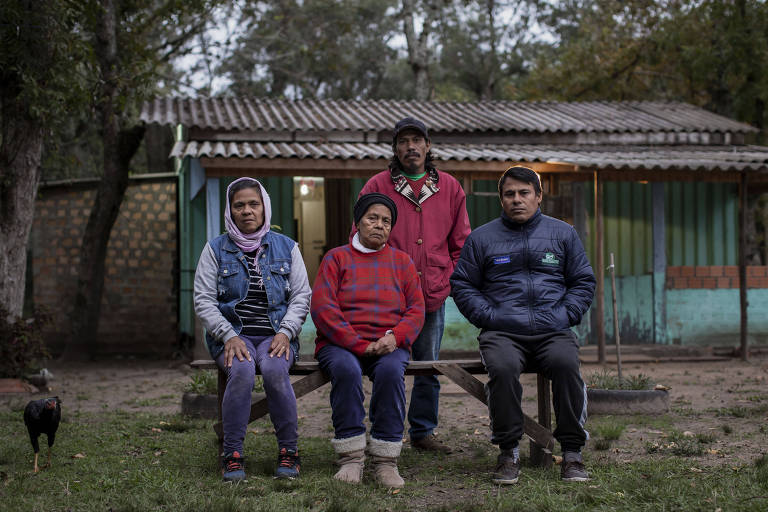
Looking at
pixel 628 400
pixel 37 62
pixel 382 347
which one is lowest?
pixel 628 400

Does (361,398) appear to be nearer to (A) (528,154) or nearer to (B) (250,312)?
(B) (250,312)

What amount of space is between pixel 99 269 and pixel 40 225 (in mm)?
1493

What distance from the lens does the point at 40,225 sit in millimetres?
12047

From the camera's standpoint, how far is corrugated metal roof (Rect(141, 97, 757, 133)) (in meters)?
11.6

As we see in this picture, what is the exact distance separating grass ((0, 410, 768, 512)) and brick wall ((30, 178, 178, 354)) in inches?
278

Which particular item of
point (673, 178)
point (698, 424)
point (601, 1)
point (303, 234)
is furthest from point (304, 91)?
point (698, 424)

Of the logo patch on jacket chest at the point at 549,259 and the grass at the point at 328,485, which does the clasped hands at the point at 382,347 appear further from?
the logo patch on jacket chest at the point at 549,259

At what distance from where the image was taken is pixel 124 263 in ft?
40.2

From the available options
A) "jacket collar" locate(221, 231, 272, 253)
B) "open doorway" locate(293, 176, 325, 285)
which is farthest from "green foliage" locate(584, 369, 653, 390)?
"open doorway" locate(293, 176, 325, 285)

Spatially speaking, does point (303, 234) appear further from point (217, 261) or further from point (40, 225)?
point (217, 261)

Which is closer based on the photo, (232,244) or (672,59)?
(232,244)

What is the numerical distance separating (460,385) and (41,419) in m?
2.36

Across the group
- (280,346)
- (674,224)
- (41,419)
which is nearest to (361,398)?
(280,346)

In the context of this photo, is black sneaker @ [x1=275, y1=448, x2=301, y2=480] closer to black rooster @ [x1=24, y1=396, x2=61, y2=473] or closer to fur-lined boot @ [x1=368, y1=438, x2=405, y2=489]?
fur-lined boot @ [x1=368, y1=438, x2=405, y2=489]
